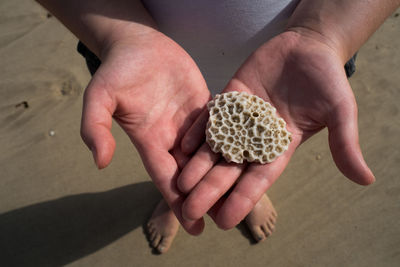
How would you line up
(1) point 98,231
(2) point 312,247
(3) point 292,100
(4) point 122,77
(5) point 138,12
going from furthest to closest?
(1) point 98,231, (2) point 312,247, (5) point 138,12, (3) point 292,100, (4) point 122,77

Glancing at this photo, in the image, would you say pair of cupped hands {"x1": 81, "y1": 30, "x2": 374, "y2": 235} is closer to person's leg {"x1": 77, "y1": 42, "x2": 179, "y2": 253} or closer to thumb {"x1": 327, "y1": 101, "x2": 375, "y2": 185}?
thumb {"x1": 327, "y1": 101, "x2": 375, "y2": 185}

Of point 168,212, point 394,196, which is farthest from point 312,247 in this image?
point 168,212

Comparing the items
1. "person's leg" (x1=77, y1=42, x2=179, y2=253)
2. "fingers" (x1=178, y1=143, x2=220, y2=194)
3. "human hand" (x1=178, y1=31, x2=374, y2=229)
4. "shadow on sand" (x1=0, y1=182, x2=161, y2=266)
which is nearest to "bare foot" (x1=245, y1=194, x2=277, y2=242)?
"person's leg" (x1=77, y1=42, x2=179, y2=253)

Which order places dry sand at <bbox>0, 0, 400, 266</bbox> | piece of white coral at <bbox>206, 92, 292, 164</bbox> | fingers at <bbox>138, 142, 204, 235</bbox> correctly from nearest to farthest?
fingers at <bbox>138, 142, 204, 235</bbox> < piece of white coral at <bbox>206, 92, 292, 164</bbox> < dry sand at <bbox>0, 0, 400, 266</bbox>

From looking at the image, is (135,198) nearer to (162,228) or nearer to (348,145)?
(162,228)

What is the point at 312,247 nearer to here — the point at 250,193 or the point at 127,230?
the point at 250,193

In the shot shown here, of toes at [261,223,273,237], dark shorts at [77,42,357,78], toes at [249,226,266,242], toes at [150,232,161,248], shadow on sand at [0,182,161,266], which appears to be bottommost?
shadow on sand at [0,182,161,266]

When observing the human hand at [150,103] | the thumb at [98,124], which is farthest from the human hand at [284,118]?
the thumb at [98,124]

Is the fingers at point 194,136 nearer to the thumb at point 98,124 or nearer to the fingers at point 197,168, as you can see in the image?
the fingers at point 197,168
